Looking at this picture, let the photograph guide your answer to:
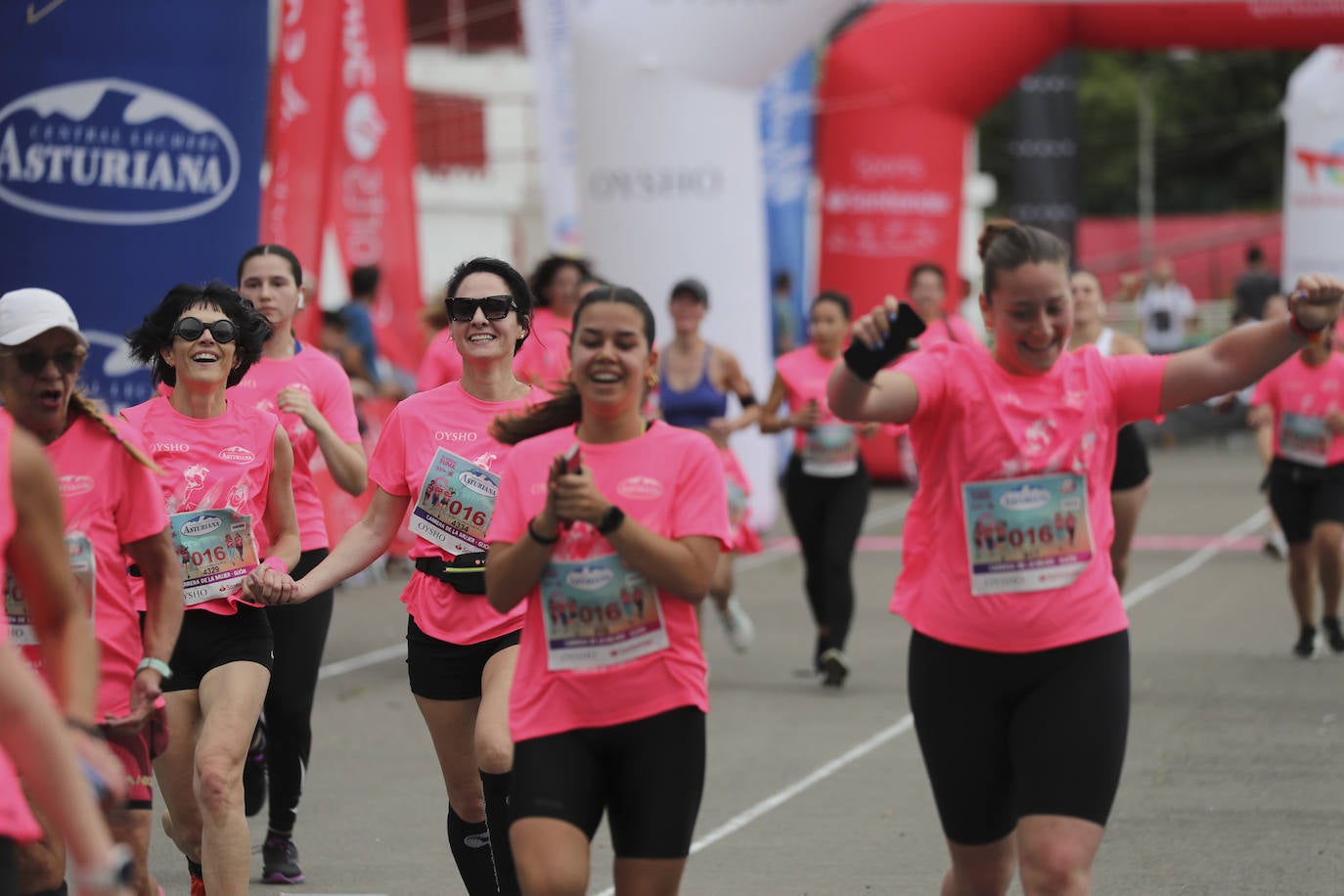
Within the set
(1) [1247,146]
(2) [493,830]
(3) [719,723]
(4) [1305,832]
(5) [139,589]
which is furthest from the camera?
(1) [1247,146]

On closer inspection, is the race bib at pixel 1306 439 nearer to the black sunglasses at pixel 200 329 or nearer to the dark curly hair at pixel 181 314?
the dark curly hair at pixel 181 314

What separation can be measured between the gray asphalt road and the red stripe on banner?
2974mm

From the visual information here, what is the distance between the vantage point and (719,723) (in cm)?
978

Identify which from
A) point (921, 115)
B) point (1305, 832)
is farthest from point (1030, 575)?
point (921, 115)

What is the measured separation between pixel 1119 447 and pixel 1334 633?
3088mm

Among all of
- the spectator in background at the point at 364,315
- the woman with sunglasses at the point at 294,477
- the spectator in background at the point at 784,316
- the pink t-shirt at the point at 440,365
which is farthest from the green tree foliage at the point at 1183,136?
the woman with sunglasses at the point at 294,477

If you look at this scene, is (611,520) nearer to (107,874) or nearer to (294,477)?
(107,874)

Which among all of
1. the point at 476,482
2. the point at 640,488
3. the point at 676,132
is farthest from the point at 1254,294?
the point at 640,488

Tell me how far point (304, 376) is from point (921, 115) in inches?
571

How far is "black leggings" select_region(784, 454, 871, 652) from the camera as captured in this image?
425 inches

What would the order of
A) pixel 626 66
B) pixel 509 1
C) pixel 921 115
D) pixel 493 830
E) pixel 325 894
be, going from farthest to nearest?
pixel 509 1 < pixel 921 115 < pixel 626 66 < pixel 325 894 < pixel 493 830

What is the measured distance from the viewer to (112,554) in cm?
450

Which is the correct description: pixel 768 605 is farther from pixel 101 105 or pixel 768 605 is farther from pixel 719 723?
pixel 101 105

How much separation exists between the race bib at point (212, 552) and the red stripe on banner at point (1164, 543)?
37.7 feet
